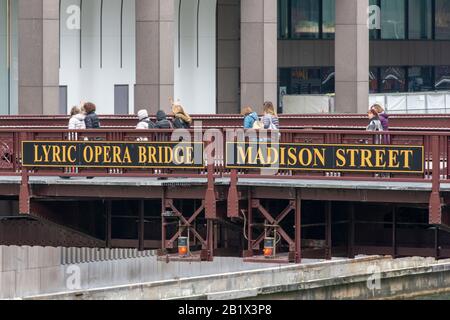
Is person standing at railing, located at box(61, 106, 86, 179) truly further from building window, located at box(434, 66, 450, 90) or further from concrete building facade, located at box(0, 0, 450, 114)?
building window, located at box(434, 66, 450, 90)

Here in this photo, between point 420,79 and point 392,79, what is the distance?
180cm

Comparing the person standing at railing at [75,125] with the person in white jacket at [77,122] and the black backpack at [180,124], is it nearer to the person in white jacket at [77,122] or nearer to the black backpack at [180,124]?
the person in white jacket at [77,122]

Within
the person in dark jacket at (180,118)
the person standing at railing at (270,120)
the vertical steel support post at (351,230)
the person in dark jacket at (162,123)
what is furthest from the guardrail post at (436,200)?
the person in dark jacket at (162,123)

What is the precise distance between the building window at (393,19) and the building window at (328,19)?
123 inches

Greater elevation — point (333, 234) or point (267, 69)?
point (267, 69)

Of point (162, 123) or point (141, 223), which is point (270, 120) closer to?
point (162, 123)

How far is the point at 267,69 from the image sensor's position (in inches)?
2315

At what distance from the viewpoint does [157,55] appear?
56219 millimetres

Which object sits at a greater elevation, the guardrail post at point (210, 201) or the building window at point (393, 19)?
the building window at point (393, 19)

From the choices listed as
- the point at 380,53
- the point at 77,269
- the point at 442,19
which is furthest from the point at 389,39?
the point at 77,269

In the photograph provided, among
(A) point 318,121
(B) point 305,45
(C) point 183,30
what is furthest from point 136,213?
(B) point 305,45

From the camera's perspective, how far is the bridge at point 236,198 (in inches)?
1428

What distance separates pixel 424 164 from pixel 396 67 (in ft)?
153
